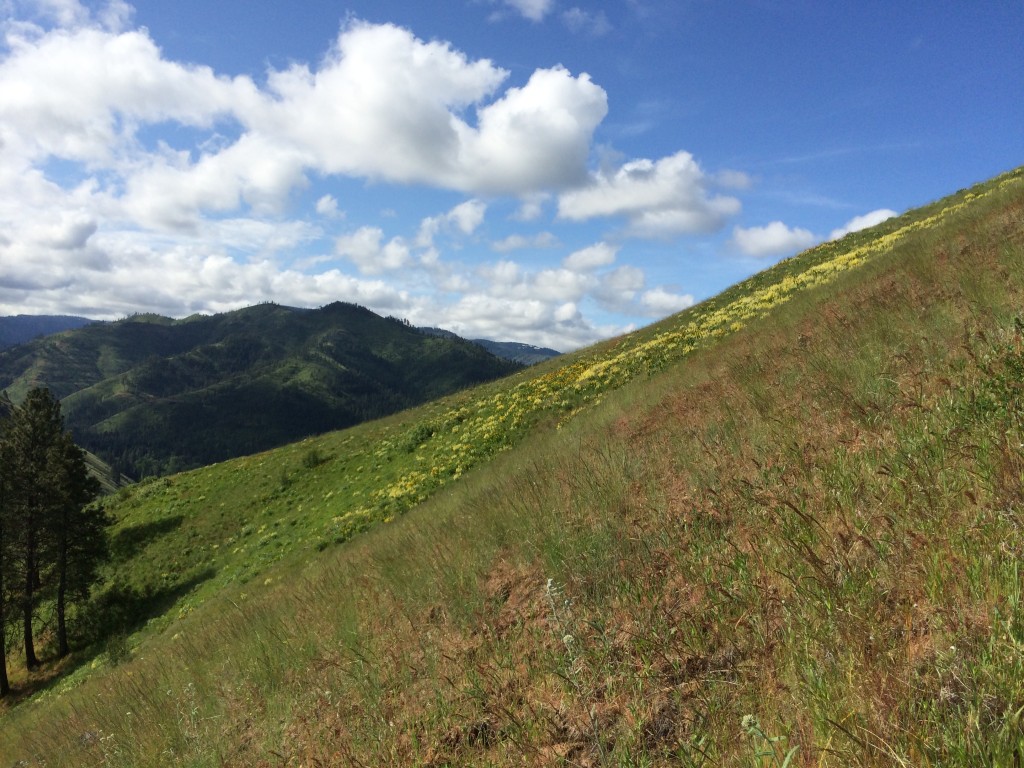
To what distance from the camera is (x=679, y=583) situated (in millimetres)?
4051

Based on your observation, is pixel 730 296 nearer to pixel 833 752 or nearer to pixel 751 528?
pixel 751 528

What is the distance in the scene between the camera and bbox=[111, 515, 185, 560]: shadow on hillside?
31.4m

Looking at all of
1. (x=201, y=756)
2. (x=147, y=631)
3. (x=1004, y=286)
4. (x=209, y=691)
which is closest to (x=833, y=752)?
(x=201, y=756)

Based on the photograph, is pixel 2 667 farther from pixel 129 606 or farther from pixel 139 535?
pixel 129 606

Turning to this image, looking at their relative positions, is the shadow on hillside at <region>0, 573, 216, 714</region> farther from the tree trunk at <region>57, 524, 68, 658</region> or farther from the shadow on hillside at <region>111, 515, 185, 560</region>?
the shadow on hillside at <region>111, 515, 185, 560</region>

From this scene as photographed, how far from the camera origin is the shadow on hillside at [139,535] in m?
31.4

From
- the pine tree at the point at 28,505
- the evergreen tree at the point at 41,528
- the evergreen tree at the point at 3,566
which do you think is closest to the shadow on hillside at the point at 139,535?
the evergreen tree at the point at 41,528

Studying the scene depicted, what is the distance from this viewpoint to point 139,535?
3262cm

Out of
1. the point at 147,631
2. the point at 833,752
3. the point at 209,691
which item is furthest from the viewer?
the point at 147,631

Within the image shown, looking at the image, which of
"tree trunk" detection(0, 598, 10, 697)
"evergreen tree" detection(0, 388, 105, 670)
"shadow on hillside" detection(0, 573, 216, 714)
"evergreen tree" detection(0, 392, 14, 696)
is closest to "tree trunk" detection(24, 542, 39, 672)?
"evergreen tree" detection(0, 388, 105, 670)

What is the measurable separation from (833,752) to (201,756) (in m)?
5.21

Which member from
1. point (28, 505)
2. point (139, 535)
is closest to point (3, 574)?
point (28, 505)

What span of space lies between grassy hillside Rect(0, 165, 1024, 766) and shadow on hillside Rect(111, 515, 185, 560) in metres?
26.1

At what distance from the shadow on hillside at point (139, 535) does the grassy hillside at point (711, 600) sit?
26129 millimetres
